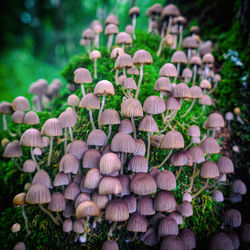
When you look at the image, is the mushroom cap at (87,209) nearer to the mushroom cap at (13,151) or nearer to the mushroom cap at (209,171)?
the mushroom cap at (209,171)

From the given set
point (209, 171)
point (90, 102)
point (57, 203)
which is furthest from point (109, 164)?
point (209, 171)

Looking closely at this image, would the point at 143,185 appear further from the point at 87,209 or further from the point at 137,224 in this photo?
the point at 87,209

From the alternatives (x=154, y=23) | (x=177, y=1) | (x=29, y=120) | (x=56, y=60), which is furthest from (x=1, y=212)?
(x=56, y=60)

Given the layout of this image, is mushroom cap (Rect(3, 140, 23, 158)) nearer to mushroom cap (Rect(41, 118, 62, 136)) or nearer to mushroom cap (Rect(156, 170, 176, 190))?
mushroom cap (Rect(41, 118, 62, 136))

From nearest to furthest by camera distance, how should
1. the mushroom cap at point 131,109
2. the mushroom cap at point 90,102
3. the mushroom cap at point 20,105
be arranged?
the mushroom cap at point 131,109, the mushroom cap at point 90,102, the mushroom cap at point 20,105

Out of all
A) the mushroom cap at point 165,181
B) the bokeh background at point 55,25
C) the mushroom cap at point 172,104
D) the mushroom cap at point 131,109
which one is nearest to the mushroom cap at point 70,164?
the mushroom cap at point 131,109

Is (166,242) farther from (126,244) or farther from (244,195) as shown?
(244,195)
